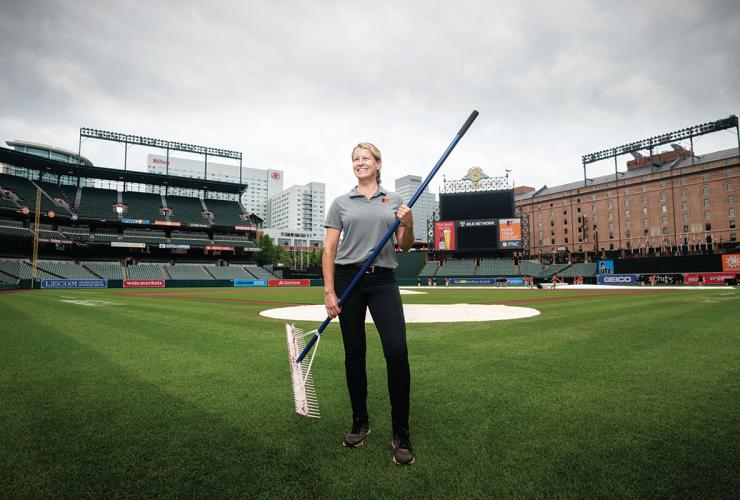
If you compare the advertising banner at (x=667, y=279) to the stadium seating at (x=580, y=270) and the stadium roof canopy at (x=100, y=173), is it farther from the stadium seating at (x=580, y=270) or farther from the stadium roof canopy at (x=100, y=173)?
the stadium roof canopy at (x=100, y=173)

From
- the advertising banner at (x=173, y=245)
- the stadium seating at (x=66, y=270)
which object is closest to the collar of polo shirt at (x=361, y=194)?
the stadium seating at (x=66, y=270)

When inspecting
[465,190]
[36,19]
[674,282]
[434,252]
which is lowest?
[674,282]

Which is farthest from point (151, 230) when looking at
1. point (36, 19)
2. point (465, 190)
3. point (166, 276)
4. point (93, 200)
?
point (36, 19)

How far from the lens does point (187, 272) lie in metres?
51.8

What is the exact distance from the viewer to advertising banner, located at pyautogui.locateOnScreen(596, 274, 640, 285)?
46.3 metres

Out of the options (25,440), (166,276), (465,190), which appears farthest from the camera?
(465,190)

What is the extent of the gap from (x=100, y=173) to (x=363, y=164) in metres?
66.0

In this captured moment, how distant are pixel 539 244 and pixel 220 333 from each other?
327 ft

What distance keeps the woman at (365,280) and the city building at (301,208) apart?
156730 millimetres

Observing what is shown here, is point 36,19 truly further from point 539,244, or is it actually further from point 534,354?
point 539,244

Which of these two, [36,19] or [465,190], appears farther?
[465,190]

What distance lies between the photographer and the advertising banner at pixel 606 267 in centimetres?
5084

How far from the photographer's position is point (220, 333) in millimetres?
8727

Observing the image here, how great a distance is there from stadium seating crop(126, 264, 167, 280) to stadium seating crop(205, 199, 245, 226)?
42.9 ft
